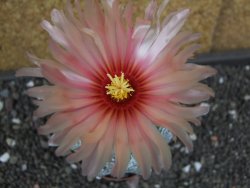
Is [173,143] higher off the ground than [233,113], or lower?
lower

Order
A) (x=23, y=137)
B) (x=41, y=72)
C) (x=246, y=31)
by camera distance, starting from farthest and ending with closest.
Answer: (x=246, y=31), (x=23, y=137), (x=41, y=72)

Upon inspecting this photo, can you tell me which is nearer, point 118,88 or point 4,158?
point 118,88

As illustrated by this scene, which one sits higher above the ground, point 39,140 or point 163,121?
point 39,140

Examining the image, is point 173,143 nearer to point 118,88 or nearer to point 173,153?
point 173,153

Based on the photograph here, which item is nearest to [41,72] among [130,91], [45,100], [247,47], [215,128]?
[45,100]

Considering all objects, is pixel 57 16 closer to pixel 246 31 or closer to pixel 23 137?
pixel 23 137

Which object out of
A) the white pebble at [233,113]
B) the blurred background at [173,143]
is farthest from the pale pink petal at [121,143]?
the white pebble at [233,113]

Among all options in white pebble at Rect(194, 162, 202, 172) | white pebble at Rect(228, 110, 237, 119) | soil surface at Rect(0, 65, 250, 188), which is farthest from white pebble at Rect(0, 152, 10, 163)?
white pebble at Rect(228, 110, 237, 119)

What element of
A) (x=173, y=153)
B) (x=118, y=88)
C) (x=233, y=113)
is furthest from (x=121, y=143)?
(x=233, y=113)
